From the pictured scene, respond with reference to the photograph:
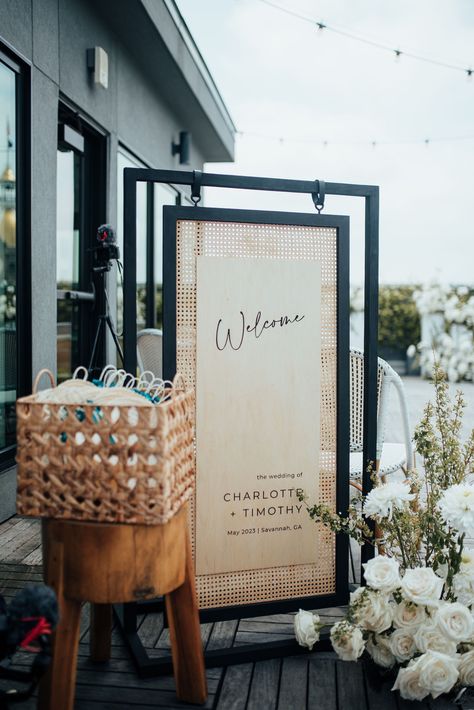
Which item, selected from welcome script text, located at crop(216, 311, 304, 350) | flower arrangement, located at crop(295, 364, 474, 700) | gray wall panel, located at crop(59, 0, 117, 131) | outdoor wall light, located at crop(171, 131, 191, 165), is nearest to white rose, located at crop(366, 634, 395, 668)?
flower arrangement, located at crop(295, 364, 474, 700)

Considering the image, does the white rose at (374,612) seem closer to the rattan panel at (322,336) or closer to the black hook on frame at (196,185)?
the rattan panel at (322,336)

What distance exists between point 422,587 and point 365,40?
4.65m

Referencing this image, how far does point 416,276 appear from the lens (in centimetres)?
971

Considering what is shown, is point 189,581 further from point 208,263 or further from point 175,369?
point 208,263

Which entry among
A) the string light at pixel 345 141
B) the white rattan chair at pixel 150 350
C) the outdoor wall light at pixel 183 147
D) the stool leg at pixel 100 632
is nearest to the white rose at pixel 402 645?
the stool leg at pixel 100 632

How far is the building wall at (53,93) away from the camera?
2916 mm

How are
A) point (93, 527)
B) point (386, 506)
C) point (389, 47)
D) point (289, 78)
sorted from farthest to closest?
point (289, 78), point (389, 47), point (386, 506), point (93, 527)

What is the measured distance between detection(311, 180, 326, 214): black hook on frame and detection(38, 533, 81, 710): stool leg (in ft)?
3.66

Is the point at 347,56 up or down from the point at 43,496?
up

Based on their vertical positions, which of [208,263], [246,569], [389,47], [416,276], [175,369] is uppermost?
[389,47]

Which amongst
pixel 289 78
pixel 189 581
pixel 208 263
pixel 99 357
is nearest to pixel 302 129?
pixel 289 78

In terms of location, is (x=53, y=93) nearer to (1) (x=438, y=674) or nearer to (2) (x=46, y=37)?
(2) (x=46, y=37)

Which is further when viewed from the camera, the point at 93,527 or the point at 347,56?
the point at 347,56

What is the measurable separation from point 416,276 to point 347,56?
187 inches
